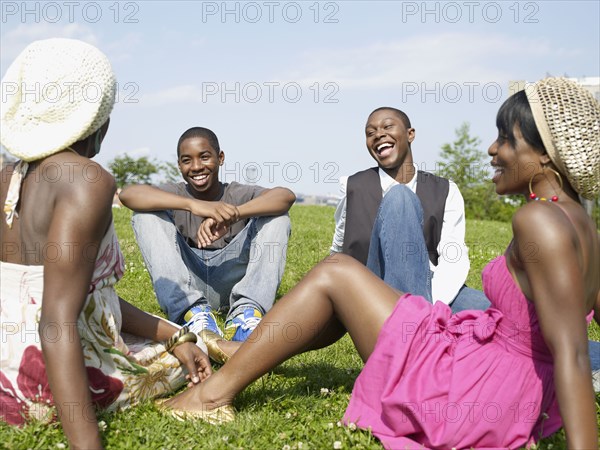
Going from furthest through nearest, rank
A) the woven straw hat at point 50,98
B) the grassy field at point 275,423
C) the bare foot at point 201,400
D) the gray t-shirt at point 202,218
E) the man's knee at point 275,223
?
the gray t-shirt at point 202,218, the man's knee at point 275,223, the bare foot at point 201,400, the grassy field at point 275,423, the woven straw hat at point 50,98

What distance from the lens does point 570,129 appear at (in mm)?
2639

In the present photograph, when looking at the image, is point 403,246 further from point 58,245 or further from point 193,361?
point 58,245

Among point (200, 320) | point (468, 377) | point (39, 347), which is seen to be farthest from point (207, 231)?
→ point (468, 377)

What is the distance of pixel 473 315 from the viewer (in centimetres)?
306

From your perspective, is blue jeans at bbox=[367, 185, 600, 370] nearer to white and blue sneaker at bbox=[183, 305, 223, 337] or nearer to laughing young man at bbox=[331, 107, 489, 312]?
laughing young man at bbox=[331, 107, 489, 312]

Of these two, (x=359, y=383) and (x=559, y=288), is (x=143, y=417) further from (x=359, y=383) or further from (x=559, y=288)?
(x=559, y=288)

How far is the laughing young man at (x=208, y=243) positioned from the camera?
489cm

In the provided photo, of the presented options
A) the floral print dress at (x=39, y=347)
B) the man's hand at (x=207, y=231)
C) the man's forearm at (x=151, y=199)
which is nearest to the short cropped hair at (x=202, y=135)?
the man's forearm at (x=151, y=199)

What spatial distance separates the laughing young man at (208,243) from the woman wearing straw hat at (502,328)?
1.53 m

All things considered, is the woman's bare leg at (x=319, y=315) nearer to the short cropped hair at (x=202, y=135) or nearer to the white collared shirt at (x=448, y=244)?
the white collared shirt at (x=448, y=244)

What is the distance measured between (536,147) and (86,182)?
1.82 metres

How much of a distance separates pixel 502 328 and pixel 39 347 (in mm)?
1971

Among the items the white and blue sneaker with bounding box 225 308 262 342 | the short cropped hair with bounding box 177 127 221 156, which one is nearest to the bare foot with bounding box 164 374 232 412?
the white and blue sneaker with bounding box 225 308 262 342

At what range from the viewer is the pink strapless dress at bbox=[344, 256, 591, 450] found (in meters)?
2.82
